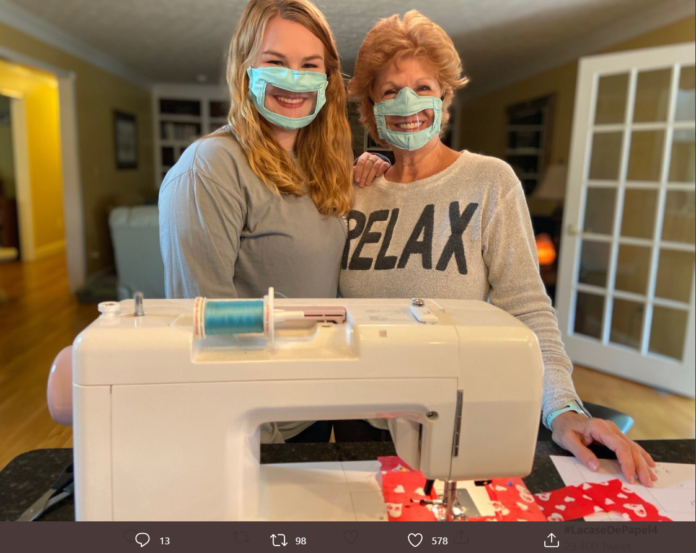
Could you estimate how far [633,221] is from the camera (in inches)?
116

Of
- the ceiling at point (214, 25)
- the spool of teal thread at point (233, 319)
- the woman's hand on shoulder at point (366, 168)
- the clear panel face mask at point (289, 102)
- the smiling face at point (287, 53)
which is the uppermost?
the ceiling at point (214, 25)

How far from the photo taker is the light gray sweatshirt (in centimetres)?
80

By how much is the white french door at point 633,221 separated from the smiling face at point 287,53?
8.68ft

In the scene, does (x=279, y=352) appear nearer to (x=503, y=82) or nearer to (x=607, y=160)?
(x=503, y=82)

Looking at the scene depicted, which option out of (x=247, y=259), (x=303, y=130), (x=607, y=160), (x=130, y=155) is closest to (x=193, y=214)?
(x=247, y=259)

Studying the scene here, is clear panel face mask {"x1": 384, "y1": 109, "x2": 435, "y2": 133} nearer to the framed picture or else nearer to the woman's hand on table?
the woman's hand on table

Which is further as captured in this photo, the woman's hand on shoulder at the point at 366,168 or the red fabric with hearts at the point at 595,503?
the woman's hand on shoulder at the point at 366,168

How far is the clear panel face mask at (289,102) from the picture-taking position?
0.69m

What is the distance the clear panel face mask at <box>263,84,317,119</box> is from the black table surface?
501 mm

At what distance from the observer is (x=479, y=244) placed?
81 centimetres

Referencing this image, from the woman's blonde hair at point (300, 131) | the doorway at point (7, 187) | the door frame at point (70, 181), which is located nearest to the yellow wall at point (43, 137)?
the door frame at point (70, 181)

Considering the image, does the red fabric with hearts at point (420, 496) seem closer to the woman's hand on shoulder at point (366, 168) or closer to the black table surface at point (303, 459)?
the black table surface at point (303, 459)

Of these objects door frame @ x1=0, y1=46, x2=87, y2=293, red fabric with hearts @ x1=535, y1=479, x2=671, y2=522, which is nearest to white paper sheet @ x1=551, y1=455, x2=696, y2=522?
red fabric with hearts @ x1=535, y1=479, x2=671, y2=522
